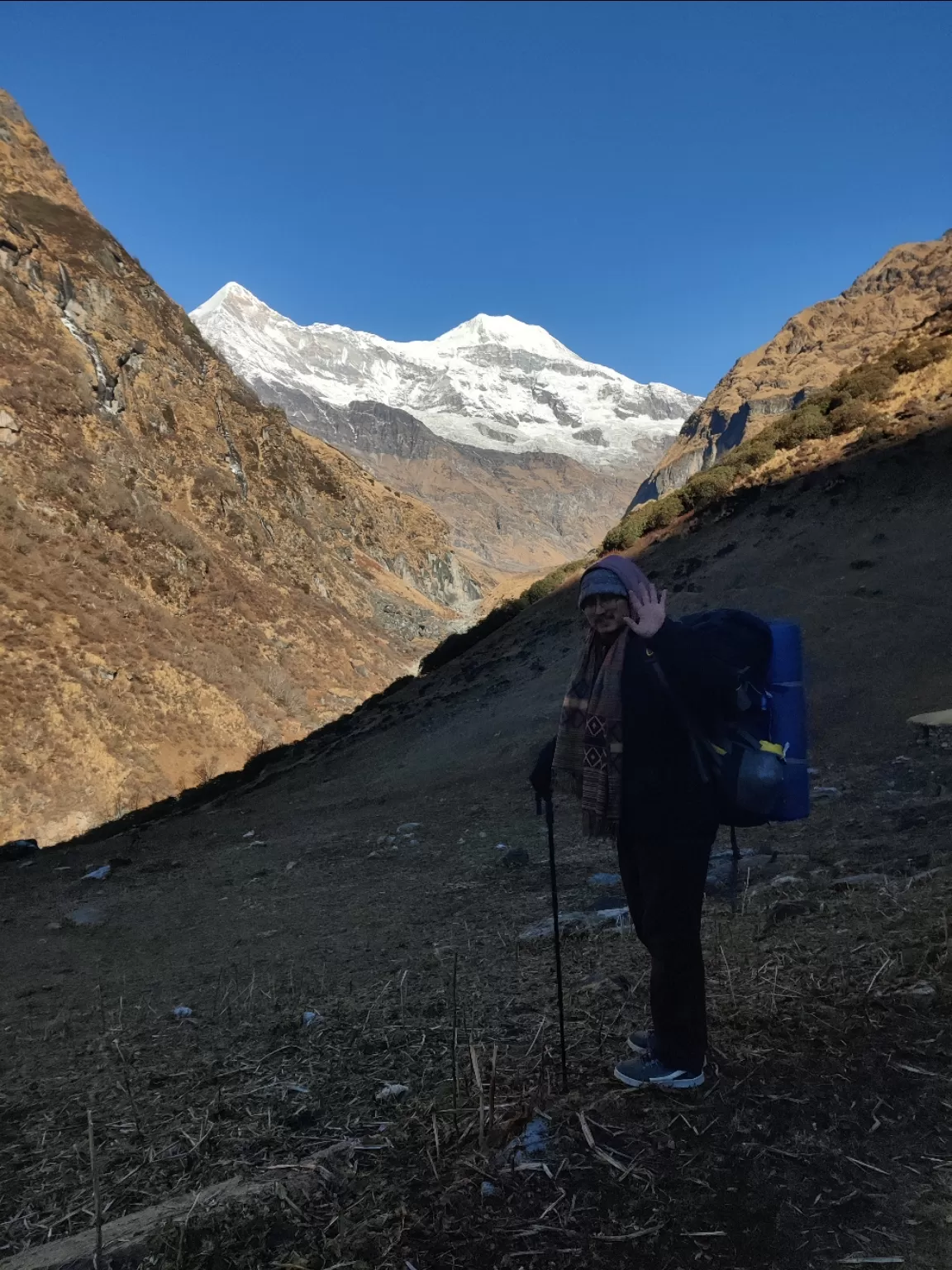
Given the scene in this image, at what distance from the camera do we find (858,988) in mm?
3346

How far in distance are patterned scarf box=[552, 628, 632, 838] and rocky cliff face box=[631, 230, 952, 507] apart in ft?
296

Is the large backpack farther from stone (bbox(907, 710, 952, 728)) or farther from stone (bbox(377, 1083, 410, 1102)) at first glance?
stone (bbox(907, 710, 952, 728))

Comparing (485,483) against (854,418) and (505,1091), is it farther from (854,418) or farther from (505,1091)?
(505,1091)

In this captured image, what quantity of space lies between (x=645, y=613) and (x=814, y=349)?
370 ft

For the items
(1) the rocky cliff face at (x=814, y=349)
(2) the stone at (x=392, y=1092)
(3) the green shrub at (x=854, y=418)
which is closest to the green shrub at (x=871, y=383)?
(3) the green shrub at (x=854, y=418)

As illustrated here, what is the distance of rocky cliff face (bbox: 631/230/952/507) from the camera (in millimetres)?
90000

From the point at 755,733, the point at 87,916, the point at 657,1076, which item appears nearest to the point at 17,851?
the point at 87,916

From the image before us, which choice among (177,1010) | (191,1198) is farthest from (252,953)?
(191,1198)

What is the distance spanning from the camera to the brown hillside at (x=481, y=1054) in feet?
7.14

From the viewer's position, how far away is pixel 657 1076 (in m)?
2.77

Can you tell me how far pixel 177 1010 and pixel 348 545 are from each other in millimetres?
44709

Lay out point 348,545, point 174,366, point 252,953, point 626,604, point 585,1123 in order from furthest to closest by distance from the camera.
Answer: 1. point 348,545
2. point 174,366
3. point 252,953
4. point 626,604
5. point 585,1123

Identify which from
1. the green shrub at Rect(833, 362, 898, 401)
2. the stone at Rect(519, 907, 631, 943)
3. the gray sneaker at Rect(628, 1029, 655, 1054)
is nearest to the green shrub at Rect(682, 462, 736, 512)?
the green shrub at Rect(833, 362, 898, 401)

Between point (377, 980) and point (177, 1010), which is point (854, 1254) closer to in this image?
point (377, 980)
